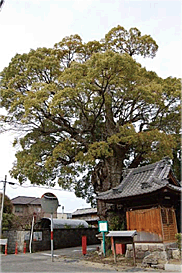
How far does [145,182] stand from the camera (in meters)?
9.99

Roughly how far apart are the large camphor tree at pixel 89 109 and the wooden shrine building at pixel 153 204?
6.68ft

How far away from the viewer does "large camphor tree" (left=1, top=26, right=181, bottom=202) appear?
12.1 meters

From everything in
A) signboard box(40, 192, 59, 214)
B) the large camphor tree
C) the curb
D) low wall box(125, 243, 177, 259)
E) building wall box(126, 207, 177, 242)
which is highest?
the large camphor tree

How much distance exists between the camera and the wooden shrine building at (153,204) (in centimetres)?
942

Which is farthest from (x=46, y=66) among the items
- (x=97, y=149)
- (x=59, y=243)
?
(x=59, y=243)

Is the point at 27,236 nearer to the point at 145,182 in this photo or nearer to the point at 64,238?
the point at 64,238

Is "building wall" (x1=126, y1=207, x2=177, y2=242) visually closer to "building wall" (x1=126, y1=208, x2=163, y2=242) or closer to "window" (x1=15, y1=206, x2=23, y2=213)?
"building wall" (x1=126, y1=208, x2=163, y2=242)

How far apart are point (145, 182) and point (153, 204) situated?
0.89m

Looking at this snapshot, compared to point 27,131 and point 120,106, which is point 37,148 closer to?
point 27,131

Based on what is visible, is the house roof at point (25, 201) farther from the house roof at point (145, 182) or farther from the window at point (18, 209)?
the house roof at point (145, 182)

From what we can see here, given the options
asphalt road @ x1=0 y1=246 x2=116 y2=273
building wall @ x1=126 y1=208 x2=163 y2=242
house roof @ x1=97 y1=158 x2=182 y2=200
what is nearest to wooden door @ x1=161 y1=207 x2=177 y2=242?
building wall @ x1=126 y1=208 x2=163 y2=242

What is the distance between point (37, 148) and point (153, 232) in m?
7.65

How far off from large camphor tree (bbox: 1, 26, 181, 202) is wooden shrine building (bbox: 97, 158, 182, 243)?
2.04 meters

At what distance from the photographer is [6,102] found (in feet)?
46.7
